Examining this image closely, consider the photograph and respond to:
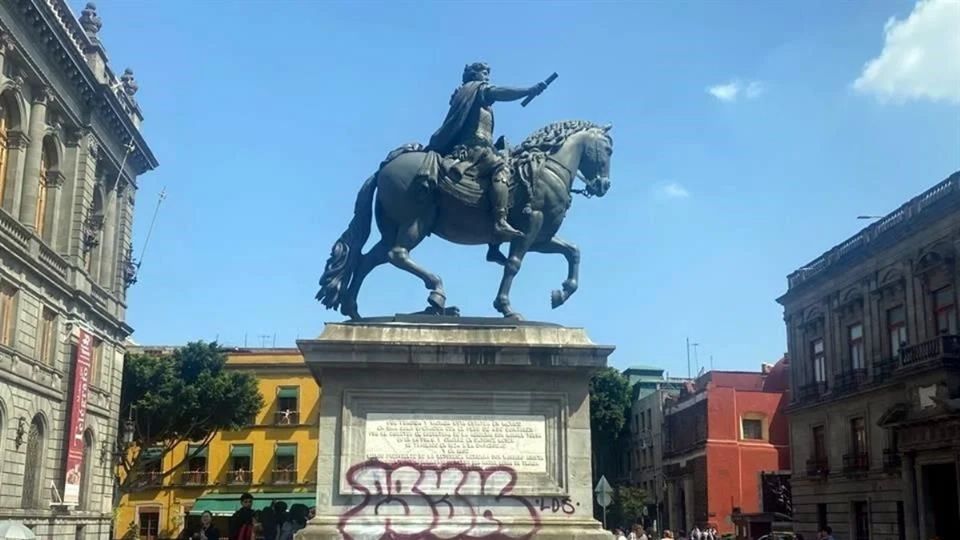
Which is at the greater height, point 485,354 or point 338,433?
point 485,354

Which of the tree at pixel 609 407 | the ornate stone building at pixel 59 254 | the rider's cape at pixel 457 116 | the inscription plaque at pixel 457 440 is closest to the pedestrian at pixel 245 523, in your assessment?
the inscription plaque at pixel 457 440

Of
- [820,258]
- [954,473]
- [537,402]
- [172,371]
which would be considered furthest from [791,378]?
[537,402]

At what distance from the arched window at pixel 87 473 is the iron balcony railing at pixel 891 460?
32525mm

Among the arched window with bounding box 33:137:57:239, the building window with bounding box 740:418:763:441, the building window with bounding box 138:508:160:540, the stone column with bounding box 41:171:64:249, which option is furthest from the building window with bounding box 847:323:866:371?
the building window with bounding box 138:508:160:540

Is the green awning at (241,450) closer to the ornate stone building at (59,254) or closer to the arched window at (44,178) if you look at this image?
the ornate stone building at (59,254)

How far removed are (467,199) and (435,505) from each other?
3803 mm

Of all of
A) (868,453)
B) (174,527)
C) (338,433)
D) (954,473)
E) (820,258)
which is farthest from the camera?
(174,527)

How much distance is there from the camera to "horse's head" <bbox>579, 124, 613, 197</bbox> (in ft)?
46.9

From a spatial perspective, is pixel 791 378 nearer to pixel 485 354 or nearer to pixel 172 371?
pixel 172 371

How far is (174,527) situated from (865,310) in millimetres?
45735

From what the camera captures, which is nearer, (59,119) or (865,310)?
(59,119)

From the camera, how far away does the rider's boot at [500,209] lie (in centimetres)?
1315

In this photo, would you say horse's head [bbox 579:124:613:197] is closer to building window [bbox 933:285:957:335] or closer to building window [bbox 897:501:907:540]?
building window [bbox 933:285:957:335]

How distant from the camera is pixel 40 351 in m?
37.2
